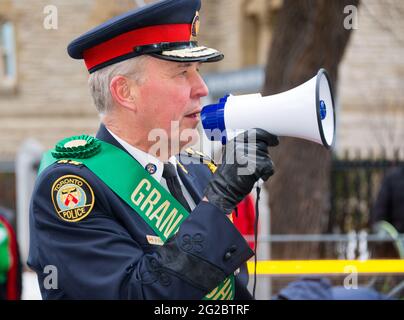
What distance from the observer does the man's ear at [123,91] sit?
2.43m

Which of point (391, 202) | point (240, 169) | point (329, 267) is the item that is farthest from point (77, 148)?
point (391, 202)

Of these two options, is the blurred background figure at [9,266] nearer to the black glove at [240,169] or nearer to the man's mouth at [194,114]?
the man's mouth at [194,114]

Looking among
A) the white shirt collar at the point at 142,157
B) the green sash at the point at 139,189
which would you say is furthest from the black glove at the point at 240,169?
the white shirt collar at the point at 142,157

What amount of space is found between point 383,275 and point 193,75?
297 cm

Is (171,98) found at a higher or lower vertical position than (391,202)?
higher

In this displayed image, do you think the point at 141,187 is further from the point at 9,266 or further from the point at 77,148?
the point at 9,266

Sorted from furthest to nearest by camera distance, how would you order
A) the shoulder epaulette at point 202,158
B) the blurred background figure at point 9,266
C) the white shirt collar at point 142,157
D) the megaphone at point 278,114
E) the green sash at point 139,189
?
the blurred background figure at point 9,266 < the shoulder epaulette at point 202,158 < the white shirt collar at point 142,157 < the green sash at point 139,189 < the megaphone at point 278,114

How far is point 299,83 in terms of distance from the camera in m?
7.09

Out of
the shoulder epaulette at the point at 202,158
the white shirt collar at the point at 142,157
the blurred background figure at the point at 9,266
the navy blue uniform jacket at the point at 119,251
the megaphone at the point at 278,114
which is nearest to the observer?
the navy blue uniform jacket at the point at 119,251

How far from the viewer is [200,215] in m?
2.15

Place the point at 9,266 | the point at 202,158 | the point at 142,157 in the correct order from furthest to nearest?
the point at 9,266 → the point at 202,158 → the point at 142,157

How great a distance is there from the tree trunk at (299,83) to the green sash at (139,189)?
483 cm

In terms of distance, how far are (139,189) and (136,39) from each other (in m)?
0.46
